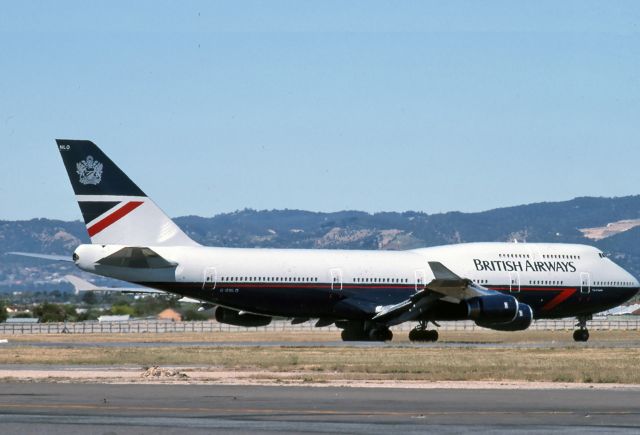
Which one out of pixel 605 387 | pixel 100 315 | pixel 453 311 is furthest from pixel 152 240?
pixel 100 315

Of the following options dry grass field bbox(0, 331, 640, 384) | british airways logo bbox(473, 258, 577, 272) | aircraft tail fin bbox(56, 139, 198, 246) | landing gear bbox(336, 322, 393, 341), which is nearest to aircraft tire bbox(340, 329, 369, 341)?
landing gear bbox(336, 322, 393, 341)

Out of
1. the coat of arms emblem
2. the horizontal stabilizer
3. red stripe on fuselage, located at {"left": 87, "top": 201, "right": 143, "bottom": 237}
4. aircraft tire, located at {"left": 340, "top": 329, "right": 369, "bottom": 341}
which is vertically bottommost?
aircraft tire, located at {"left": 340, "top": 329, "right": 369, "bottom": 341}

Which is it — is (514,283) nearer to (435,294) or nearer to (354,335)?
(435,294)

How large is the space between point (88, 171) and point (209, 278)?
6.02m

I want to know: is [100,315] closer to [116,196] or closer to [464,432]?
[116,196]

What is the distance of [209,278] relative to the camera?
51.3 m

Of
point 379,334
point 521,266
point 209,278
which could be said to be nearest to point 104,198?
point 209,278

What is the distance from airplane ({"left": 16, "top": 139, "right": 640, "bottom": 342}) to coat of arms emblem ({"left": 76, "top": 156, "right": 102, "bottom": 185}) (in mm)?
37

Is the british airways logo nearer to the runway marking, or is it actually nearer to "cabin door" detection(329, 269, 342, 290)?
"cabin door" detection(329, 269, 342, 290)

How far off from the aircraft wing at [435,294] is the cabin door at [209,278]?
695 centimetres

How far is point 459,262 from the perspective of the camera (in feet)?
186

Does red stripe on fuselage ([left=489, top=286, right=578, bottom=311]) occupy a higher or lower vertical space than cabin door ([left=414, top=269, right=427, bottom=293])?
lower

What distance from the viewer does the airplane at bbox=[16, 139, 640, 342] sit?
5119 cm

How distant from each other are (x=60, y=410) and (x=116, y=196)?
30066 mm
